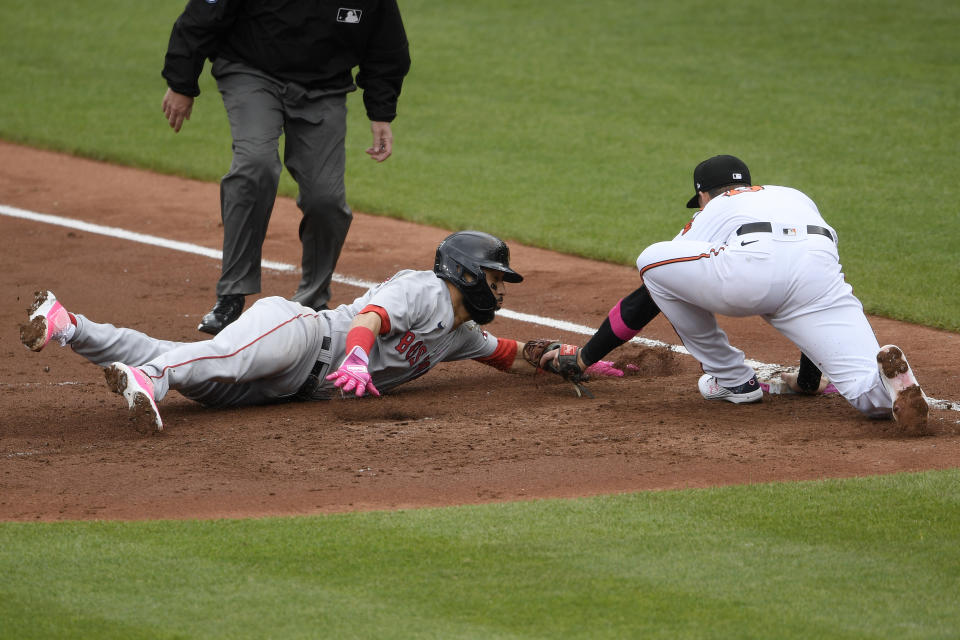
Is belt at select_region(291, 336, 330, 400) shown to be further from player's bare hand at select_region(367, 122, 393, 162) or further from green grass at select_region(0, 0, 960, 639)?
player's bare hand at select_region(367, 122, 393, 162)

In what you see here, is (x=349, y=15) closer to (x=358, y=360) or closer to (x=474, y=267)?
(x=474, y=267)

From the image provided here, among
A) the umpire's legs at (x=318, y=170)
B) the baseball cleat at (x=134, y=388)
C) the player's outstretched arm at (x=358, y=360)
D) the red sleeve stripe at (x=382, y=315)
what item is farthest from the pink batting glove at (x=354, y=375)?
the umpire's legs at (x=318, y=170)

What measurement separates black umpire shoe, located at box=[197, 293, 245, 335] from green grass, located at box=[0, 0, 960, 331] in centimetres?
312

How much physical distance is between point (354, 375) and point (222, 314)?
1981mm

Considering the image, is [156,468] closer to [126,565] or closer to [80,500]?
[80,500]

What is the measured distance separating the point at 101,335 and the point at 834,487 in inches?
123

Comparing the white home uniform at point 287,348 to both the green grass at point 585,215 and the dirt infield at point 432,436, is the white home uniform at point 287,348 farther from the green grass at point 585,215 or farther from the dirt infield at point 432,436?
the green grass at point 585,215

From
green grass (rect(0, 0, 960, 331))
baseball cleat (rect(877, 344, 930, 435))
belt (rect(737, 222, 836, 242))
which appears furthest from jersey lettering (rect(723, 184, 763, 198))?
green grass (rect(0, 0, 960, 331))

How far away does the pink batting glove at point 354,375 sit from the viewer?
547 centimetres

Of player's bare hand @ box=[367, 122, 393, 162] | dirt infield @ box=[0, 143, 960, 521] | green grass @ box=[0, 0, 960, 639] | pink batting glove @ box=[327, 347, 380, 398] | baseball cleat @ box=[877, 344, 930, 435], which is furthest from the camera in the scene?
player's bare hand @ box=[367, 122, 393, 162]

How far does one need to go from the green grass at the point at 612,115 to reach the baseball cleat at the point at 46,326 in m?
4.75

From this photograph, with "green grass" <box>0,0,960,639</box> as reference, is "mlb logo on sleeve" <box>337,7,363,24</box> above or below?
above

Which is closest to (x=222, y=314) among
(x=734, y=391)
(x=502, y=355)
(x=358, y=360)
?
(x=502, y=355)

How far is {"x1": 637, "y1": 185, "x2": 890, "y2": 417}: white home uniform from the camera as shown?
220 inches
